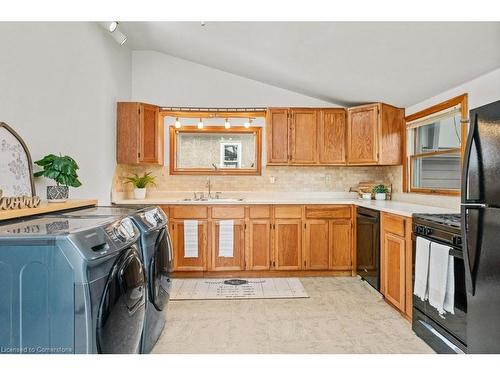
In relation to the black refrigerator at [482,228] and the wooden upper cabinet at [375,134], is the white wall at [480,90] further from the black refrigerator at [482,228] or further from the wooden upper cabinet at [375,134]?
the black refrigerator at [482,228]

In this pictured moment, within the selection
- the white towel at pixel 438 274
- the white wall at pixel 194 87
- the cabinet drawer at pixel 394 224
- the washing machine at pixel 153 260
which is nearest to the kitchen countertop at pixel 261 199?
the cabinet drawer at pixel 394 224

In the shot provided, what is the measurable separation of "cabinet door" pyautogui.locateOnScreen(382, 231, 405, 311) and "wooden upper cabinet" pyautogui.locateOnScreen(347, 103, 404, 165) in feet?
4.04

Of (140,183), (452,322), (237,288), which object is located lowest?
(237,288)

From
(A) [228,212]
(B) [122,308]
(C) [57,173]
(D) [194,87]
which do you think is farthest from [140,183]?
(B) [122,308]

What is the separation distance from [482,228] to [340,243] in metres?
2.45

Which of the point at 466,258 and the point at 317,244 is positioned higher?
the point at 466,258

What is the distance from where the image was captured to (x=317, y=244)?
13.7ft

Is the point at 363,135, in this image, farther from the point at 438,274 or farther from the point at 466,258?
the point at 466,258

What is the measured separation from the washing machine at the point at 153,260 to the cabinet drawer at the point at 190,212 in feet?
5.02

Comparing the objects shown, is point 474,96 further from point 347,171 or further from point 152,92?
point 152,92

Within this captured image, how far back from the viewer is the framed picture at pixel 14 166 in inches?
88.4

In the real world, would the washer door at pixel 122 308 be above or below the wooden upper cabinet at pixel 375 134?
below

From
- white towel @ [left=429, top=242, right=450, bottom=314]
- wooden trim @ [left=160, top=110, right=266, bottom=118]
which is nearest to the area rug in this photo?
white towel @ [left=429, top=242, right=450, bottom=314]
